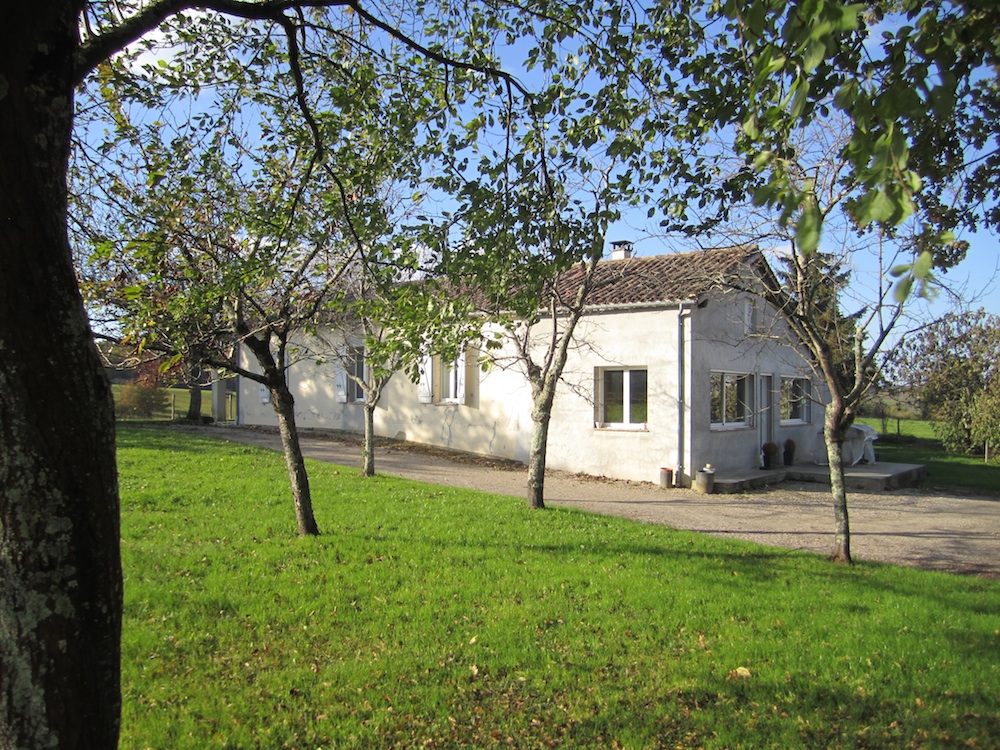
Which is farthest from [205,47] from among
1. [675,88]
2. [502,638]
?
→ [502,638]

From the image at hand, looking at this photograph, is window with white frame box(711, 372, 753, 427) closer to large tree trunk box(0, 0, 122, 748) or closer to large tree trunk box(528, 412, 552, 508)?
large tree trunk box(528, 412, 552, 508)

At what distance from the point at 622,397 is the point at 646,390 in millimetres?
580

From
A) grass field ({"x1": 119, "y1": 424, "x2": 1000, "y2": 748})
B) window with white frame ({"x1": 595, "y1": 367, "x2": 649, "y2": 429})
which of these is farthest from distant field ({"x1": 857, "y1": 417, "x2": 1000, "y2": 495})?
grass field ({"x1": 119, "y1": 424, "x2": 1000, "y2": 748})

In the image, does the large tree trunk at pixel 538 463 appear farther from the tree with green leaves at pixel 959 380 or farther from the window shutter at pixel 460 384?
the tree with green leaves at pixel 959 380

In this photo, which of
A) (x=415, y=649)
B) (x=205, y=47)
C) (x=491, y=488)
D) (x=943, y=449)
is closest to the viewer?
(x=415, y=649)

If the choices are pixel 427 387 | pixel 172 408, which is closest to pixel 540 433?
pixel 427 387

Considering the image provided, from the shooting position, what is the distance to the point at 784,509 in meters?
12.7

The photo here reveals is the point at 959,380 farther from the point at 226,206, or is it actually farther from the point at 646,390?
the point at 226,206

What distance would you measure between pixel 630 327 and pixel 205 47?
11358mm

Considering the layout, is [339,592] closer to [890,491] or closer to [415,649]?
[415,649]

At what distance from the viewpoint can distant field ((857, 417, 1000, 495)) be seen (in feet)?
59.2

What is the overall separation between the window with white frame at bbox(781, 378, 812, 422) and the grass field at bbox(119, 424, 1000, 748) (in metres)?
11.2

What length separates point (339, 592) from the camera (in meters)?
6.32

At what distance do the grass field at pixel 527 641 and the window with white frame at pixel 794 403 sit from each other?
11.2m
